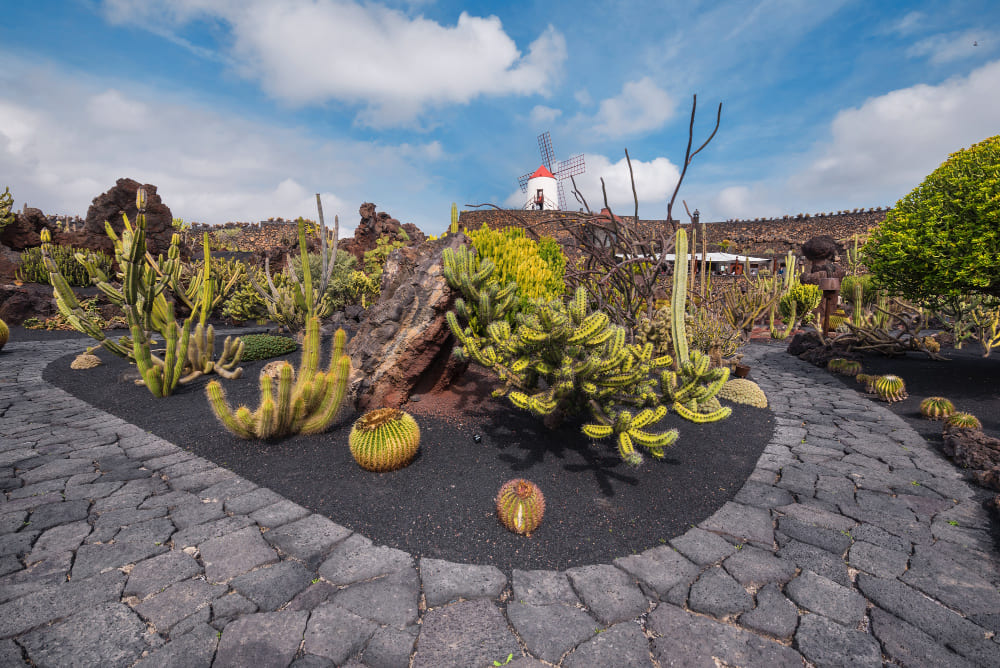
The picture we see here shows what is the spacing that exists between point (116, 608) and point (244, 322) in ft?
43.4

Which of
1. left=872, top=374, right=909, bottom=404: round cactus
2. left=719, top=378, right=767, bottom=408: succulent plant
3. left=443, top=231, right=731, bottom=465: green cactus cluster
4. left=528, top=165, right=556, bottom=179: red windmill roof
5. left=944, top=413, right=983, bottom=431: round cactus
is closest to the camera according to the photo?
left=443, top=231, right=731, bottom=465: green cactus cluster

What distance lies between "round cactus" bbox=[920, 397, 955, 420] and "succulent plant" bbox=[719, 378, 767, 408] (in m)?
1.75

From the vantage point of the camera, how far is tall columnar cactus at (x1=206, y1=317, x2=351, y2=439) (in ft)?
13.4

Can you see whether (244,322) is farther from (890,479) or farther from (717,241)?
(717,241)

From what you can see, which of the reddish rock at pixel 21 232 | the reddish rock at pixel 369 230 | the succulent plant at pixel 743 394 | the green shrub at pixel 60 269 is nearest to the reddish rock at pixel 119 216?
the reddish rock at pixel 21 232

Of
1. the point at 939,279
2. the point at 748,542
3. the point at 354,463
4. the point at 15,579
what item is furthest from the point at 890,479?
the point at 15,579

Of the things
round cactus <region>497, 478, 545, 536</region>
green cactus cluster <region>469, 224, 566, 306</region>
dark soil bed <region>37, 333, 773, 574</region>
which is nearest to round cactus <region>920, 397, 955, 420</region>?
dark soil bed <region>37, 333, 773, 574</region>

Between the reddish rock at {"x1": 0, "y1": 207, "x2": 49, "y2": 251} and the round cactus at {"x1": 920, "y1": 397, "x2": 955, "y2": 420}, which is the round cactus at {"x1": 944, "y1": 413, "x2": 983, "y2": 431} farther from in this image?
the reddish rock at {"x1": 0, "y1": 207, "x2": 49, "y2": 251}

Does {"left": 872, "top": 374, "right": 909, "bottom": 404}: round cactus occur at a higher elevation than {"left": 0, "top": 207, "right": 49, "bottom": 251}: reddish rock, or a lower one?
lower

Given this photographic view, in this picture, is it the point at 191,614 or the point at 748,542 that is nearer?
the point at 191,614

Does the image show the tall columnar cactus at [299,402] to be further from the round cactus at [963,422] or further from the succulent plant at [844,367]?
the succulent plant at [844,367]

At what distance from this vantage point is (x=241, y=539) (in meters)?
2.88

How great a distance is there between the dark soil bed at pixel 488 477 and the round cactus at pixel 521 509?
77 millimetres

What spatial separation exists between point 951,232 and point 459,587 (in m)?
7.80
